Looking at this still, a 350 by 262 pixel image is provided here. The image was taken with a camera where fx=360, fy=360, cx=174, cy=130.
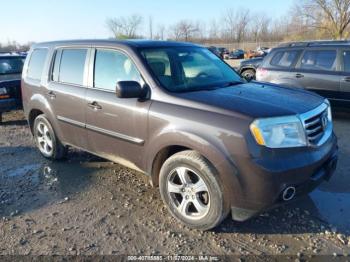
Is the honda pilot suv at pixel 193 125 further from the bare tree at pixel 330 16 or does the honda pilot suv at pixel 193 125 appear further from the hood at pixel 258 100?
the bare tree at pixel 330 16

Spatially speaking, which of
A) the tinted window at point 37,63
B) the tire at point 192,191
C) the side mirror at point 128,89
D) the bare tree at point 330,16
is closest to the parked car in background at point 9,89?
the tinted window at point 37,63

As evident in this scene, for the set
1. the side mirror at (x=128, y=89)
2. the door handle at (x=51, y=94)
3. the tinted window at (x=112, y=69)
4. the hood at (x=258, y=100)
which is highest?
the tinted window at (x=112, y=69)

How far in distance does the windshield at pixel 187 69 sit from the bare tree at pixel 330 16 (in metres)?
40.9

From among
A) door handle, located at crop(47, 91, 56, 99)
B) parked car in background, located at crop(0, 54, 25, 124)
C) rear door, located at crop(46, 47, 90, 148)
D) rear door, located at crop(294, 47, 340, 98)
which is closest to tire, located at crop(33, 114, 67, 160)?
rear door, located at crop(46, 47, 90, 148)

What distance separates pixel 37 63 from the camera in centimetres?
570

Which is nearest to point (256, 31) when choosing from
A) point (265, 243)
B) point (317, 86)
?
point (317, 86)

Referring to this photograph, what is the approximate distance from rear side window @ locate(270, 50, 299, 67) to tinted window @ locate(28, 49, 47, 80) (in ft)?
17.5

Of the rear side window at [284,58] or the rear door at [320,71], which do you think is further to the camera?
the rear side window at [284,58]

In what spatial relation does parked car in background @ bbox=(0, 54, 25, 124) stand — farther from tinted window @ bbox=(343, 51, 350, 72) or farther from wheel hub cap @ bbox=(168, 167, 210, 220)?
tinted window @ bbox=(343, 51, 350, 72)

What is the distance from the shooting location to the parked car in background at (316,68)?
746cm

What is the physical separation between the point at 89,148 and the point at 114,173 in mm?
552

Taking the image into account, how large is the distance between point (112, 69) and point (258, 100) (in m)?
1.81

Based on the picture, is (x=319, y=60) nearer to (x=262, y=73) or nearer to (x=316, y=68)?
(x=316, y=68)

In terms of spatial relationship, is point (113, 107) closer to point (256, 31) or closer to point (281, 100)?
point (281, 100)
